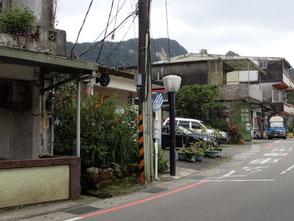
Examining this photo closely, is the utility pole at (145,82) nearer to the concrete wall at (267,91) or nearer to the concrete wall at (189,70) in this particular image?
the concrete wall at (189,70)

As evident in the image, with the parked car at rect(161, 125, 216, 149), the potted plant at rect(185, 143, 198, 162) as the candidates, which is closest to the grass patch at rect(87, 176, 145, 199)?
the potted plant at rect(185, 143, 198, 162)

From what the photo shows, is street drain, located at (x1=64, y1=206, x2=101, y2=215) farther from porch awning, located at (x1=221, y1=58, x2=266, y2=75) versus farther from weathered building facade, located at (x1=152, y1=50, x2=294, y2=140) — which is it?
porch awning, located at (x1=221, y1=58, x2=266, y2=75)

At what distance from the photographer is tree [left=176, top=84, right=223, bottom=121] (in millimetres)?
26250

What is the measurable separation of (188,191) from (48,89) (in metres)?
4.56

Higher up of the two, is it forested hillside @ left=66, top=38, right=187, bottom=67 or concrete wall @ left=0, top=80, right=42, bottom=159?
forested hillside @ left=66, top=38, right=187, bottom=67

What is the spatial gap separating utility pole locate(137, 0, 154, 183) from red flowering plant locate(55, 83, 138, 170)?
66 cm

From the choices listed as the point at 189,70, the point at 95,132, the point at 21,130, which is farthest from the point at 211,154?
the point at 189,70

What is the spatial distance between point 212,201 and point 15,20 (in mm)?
A: 6592

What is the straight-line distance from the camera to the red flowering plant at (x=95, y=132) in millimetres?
9414

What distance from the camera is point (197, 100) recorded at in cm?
2655

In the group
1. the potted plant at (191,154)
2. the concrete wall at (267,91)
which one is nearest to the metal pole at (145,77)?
the potted plant at (191,154)

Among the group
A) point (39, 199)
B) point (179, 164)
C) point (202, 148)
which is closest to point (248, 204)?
point (39, 199)

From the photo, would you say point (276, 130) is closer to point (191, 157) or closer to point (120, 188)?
point (191, 157)

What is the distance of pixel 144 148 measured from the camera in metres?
9.84
